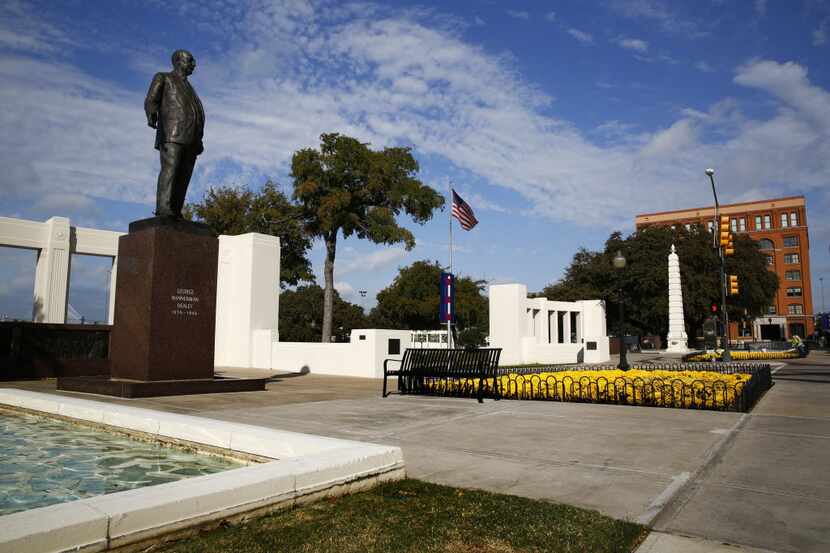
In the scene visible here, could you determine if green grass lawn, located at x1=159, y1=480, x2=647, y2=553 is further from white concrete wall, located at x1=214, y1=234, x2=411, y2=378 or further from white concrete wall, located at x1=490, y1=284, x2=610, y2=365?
white concrete wall, located at x1=490, y1=284, x2=610, y2=365

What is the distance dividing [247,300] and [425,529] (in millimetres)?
24366

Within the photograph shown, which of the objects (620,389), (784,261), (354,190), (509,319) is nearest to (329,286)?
(354,190)

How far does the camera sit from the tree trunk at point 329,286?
110 feet

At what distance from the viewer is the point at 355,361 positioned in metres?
23.5

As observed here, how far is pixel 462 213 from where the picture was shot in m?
26.1

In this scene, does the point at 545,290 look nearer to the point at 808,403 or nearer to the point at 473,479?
the point at 808,403

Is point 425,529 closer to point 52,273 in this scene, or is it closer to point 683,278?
point 52,273

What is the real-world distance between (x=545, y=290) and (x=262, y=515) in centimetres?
6783

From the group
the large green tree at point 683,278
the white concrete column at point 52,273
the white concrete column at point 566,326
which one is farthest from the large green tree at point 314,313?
the white concrete column at point 52,273

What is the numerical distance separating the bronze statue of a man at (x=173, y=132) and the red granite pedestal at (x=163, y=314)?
2.30 feet

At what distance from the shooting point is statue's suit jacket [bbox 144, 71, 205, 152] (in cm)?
1346

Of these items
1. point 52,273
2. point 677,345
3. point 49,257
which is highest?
point 49,257

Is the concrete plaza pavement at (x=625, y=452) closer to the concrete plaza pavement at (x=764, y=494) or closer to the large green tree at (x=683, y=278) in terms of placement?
the concrete plaza pavement at (x=764, y=494)

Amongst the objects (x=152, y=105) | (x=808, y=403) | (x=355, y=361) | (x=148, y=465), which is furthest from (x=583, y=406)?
(x=355, y=361)
